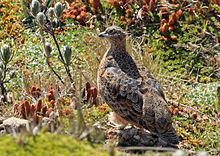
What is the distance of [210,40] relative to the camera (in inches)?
408

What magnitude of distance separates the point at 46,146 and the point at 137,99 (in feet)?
11.5

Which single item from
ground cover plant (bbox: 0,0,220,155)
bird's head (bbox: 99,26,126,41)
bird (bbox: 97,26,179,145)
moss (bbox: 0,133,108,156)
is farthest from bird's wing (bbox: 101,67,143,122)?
moss (bbox: 0,133,108,156)

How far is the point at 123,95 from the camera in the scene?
725 cm

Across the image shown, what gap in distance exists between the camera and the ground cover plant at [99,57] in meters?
7.97

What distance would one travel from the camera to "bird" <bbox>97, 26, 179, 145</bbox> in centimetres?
720

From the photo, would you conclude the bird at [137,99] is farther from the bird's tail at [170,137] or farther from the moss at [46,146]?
the moss at [46,146]

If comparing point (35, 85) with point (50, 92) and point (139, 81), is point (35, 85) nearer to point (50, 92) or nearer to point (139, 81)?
point (50, 92)

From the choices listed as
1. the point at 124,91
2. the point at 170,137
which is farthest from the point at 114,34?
the point at 170,137

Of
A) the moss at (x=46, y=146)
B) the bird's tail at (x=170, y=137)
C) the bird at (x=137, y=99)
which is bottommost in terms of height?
the bird's tail at (x=170, y=137)

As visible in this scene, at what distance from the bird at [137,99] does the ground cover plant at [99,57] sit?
0.28m

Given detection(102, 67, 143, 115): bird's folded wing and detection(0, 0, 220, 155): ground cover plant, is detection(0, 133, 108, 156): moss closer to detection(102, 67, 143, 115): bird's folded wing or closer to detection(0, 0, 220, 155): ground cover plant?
detection(0, 0, 220, 155): ground cover plant

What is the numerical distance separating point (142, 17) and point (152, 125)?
378 cm

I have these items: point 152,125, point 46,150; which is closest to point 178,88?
point 152,125

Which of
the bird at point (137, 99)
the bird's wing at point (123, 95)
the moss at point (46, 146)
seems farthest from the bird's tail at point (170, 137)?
the moss at point (46, 146)
